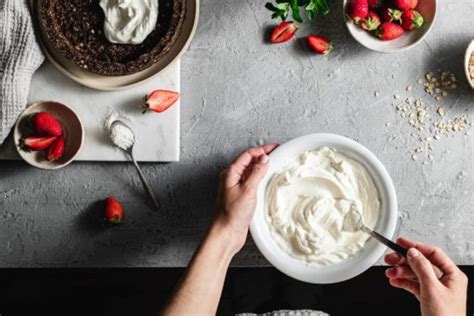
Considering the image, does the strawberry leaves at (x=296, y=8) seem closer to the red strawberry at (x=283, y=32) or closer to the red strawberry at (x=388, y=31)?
the red strawberry at (x=283, y=32)

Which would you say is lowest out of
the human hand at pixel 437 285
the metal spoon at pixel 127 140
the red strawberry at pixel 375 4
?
the human hand at pixel 437 285

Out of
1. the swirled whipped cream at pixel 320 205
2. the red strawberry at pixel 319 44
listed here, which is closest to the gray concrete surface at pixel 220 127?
the red strawberry at pixel 319 44

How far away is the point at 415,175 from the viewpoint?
1490mm

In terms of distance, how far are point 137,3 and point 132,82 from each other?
6.9 inches

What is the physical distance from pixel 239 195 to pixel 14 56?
56cm

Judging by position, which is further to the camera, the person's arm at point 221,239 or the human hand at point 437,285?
the person's arm at point 221,239

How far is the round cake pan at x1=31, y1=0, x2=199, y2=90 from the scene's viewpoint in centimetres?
139

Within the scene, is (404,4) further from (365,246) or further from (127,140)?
(127,140)

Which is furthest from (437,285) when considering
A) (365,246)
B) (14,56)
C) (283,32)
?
(14,56)

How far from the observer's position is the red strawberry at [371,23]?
4.57ft

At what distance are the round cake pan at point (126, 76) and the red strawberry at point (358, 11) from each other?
346 millimetres

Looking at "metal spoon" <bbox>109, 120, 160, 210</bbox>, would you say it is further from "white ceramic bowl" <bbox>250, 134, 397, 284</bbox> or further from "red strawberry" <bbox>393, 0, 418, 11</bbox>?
"red strawberry" <bbox>393, 0, 418, 11</bbox>

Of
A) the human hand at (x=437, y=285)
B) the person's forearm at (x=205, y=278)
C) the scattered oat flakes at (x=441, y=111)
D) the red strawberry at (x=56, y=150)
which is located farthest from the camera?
the scattered oat flakes at (x=441, y=111)

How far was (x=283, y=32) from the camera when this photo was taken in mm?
1436
